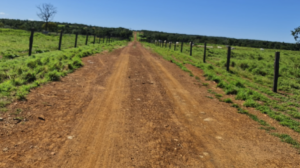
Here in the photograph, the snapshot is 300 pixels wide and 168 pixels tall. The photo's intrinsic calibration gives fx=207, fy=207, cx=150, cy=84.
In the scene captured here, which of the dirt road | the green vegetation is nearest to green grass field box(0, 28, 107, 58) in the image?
the green vegetation

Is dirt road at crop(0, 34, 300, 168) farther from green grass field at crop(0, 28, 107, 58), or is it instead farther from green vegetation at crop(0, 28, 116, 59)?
green grass field at crop(0, 28, 107, 58)

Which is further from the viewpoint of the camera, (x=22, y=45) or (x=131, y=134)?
(x=22, y=45)

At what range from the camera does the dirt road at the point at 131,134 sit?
10.8 ft

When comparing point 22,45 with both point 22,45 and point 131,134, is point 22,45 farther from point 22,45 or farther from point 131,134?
point 131,134

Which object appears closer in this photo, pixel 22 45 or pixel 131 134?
pixel 131 134

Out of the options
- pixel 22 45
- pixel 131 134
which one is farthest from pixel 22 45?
pixel 131 134

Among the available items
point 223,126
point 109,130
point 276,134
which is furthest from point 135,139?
point 276,134

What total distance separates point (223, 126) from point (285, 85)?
827cm

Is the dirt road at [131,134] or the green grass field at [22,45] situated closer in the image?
the dirt road at [131,134]

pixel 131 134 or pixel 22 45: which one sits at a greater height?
pixel 22 45

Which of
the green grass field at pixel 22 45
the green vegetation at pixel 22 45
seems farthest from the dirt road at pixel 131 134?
the green grass field at pixel 22 45

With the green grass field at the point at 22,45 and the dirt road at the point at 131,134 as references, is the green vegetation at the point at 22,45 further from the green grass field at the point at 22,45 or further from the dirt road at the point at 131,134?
the dirt road at the point at 131,134

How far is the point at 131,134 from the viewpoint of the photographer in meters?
4.14

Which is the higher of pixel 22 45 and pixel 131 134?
pixel 22 45
